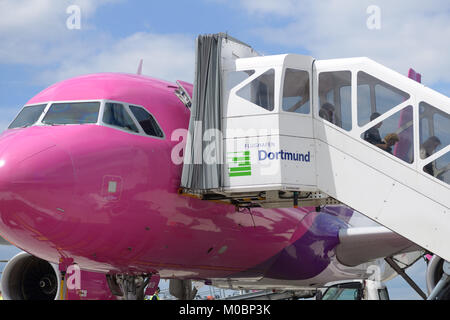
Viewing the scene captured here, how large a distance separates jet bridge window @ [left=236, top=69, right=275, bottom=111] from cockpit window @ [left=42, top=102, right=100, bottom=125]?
1.95 metres

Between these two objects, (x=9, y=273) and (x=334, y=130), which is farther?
(x=9, y=273)

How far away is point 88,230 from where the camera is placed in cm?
752

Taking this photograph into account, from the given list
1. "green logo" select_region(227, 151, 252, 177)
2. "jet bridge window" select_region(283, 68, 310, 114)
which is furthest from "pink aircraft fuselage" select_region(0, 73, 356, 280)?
"jet bridge window" select_region(283, 68, 310, 114)

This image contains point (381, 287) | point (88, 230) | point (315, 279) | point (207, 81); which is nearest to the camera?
point (88, 230)

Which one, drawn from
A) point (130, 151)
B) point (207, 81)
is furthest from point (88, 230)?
point (207, 81)

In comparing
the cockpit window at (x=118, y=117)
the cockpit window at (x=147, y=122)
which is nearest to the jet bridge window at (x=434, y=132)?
the cockpit window at (x=147, y=122)

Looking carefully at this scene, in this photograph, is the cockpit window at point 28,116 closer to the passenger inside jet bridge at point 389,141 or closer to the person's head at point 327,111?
the person's head at point 327,111

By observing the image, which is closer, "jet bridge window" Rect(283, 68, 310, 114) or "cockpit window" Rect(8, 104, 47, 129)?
"jet bridge window" Rect(283, 68, 310, 114)

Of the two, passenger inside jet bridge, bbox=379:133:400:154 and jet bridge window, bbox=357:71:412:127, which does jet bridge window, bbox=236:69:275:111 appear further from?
passenger inside jet bridge, bbox=379:133:400:154

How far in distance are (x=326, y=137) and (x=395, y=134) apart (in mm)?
832

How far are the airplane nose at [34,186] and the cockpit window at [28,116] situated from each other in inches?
39.8

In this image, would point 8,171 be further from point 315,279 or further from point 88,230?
point 315,279

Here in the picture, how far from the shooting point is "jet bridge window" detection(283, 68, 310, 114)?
305 inches

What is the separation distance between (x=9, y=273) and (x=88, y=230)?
17.6 ft
